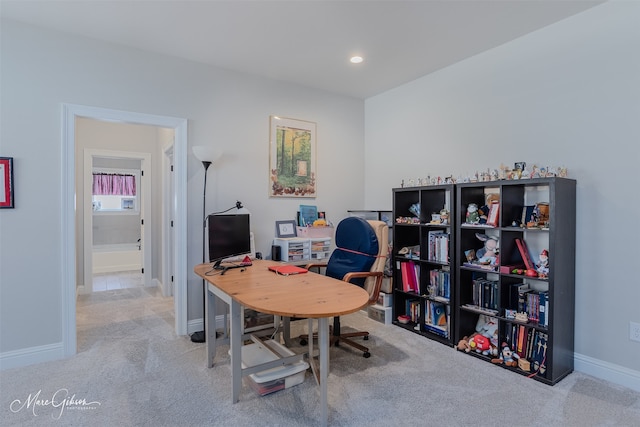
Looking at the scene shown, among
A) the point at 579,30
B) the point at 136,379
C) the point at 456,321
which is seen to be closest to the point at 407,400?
the point at 456,321

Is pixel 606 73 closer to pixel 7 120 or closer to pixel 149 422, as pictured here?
pixel 149 422

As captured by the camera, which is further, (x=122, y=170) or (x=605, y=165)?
(x=122, y=170)

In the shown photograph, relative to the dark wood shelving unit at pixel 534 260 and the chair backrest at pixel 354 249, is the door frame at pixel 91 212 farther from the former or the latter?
the dark wood shelving unit at pixel 534 260

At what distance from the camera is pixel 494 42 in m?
2.99

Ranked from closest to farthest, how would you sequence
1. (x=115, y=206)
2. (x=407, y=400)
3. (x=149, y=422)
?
(x=149, y=422)
(x=407, y=400)
(x=115, y=206)

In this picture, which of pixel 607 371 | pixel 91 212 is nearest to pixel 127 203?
pixel 91 212

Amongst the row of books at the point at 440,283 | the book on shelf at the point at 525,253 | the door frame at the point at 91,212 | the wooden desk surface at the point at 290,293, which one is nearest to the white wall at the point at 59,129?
A: the wooden desk surface at the point at 290,293

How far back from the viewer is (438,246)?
3.24 metres

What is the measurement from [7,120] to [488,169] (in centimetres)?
397

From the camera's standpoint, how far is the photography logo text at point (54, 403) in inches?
82.4

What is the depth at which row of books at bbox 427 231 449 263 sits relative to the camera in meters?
3.17

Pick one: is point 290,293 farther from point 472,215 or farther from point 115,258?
point 115,258

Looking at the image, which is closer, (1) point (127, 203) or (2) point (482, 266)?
(2) point (482, 266)

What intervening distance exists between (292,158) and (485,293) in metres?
2.43
